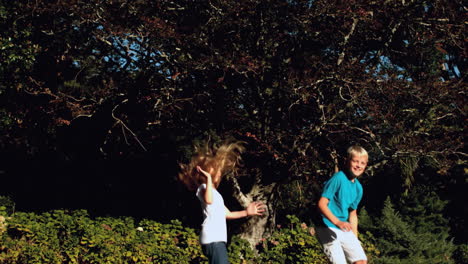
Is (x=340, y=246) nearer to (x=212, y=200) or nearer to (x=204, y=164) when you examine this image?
(x=212, y=200)

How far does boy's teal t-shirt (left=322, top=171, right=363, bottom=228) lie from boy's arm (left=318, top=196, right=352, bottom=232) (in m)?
0.06

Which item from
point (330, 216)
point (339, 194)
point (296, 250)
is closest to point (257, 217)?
point (296, 250)

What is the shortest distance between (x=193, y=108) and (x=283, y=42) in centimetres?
218

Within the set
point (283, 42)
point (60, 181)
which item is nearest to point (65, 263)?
point (283, 42)

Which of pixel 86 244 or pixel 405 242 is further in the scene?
pixel 405 242

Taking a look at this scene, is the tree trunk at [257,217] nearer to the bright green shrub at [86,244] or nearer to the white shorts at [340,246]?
the bright green shrub at [86,244]

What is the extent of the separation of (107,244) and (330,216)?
407cm

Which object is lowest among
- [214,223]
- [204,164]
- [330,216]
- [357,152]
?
[330,216]

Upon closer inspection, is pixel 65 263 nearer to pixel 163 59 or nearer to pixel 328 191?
pixel 163 59

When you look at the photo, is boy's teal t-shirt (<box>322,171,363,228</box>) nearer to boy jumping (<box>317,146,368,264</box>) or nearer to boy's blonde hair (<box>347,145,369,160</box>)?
boy jumping (<box>317,146,368,264</box>)

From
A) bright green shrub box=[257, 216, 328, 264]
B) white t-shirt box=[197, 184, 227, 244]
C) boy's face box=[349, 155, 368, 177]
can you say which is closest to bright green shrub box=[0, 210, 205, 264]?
bright green shrub box=[257, 216, 328, 264]

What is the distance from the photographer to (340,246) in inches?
165

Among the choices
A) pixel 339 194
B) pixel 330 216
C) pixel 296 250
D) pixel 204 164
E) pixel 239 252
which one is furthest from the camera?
pixel 239 252

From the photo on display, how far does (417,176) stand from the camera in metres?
13.1
